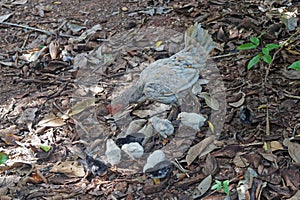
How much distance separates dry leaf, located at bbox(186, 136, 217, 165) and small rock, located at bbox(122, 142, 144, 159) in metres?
0.20

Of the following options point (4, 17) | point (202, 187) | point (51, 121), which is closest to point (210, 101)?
point (202, 187)

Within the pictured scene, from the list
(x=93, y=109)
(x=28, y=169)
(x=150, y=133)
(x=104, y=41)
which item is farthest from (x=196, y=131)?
(x=104, y=41)

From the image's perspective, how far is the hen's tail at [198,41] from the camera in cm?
235

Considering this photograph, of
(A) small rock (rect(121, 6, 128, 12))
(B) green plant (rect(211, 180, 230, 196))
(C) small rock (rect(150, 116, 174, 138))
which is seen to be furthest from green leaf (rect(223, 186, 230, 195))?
(A) small rock (rect(121, 6, 128, 12))

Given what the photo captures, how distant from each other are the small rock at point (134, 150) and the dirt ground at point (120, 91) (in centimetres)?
4

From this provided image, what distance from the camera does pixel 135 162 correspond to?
194 cm

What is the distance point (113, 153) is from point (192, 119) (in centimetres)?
37

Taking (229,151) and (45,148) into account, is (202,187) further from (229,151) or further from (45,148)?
(45,148)

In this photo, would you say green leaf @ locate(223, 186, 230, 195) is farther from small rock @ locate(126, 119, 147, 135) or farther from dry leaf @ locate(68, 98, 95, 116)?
dry leaf @ locate(68, 98, 95, 116)

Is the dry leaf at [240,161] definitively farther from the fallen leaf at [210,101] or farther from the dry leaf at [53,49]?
the dry leaf at [53,49]

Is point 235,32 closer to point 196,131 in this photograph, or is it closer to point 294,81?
point 294,81

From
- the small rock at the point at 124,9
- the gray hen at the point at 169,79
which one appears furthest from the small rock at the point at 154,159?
the small rock at the point at 124,9

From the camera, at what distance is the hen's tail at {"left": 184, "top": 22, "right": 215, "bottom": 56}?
7.72ft

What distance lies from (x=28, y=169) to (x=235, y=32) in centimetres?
131
